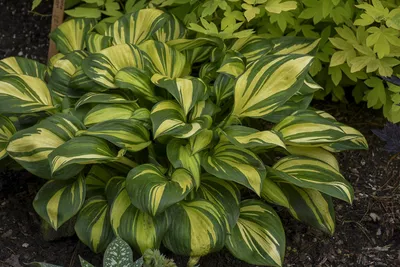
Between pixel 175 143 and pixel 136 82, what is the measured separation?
31cm

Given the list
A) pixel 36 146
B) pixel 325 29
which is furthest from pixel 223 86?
pixel 36 146

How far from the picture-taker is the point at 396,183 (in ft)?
9.70

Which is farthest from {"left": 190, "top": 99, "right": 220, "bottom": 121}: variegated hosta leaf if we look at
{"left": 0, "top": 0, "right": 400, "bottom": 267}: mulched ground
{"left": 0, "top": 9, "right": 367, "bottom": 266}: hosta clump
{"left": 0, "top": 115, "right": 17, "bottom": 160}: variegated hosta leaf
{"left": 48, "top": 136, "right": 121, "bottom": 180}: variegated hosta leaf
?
{"left": 0, "top": 115, "right": 17, "bottom": 160}: variegated hosta leaf

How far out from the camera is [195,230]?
90.0 inches

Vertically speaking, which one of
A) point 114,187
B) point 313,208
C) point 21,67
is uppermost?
point 21,67

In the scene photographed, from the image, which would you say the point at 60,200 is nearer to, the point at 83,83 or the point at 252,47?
the point at 83,83

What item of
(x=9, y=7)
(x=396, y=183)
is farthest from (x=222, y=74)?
(x=9, y=7)

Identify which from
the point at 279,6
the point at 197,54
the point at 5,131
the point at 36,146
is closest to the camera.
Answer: the point at 36,146

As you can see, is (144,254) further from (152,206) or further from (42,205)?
(42,205)

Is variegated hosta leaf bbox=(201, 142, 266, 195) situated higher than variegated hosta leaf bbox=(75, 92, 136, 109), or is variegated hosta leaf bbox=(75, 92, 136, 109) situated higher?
variegated hosta leaf bbox=(75, 92, 136, 109)

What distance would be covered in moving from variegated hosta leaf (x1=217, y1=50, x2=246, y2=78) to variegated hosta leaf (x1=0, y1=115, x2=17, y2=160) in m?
0.83

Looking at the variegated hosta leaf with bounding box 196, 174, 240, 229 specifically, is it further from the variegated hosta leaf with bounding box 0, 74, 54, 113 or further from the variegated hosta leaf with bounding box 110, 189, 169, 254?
the variegated hosta leaf with bounding box 0, 74, 54, 113

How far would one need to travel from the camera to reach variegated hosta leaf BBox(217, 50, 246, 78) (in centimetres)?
257

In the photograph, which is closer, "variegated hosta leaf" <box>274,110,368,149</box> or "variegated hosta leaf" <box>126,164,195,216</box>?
"variegated hosta leaf" <box>126,164,195,216</box>
